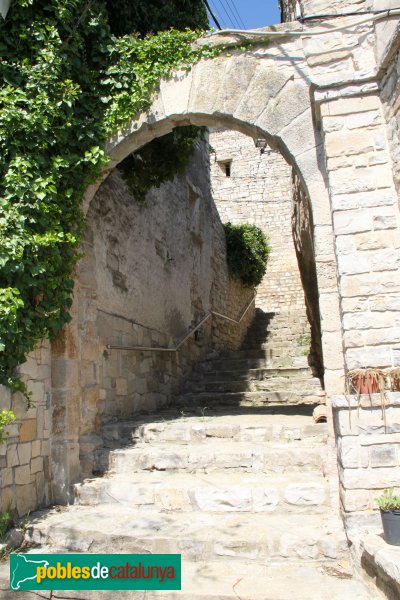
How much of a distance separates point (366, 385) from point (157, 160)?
4012mm

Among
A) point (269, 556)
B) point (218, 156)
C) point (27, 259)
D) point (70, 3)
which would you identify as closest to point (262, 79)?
point (70, 3)

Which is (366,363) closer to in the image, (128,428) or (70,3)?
(128,428)

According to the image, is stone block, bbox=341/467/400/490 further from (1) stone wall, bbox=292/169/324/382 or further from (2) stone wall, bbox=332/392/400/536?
(1) stone wall, bbox=292/169/324/382

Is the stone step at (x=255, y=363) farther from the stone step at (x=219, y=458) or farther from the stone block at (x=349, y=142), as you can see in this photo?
the stone block at (x=349, y=142)

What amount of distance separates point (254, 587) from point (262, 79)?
3784mm

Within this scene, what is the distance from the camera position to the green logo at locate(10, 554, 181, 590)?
2959 mm

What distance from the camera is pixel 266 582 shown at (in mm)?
2893

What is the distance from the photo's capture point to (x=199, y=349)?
338 inches

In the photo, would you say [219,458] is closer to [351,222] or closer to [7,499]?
[7,499]

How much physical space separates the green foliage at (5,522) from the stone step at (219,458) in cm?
101

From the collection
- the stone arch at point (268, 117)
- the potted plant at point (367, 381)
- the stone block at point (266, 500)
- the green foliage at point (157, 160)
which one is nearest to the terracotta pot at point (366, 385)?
the potted plant at point (367, 381)

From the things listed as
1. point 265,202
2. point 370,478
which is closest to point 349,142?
point 370,478

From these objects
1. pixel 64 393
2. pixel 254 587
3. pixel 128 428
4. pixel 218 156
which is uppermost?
pixel 218 156

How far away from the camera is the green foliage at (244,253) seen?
37.4 feet
